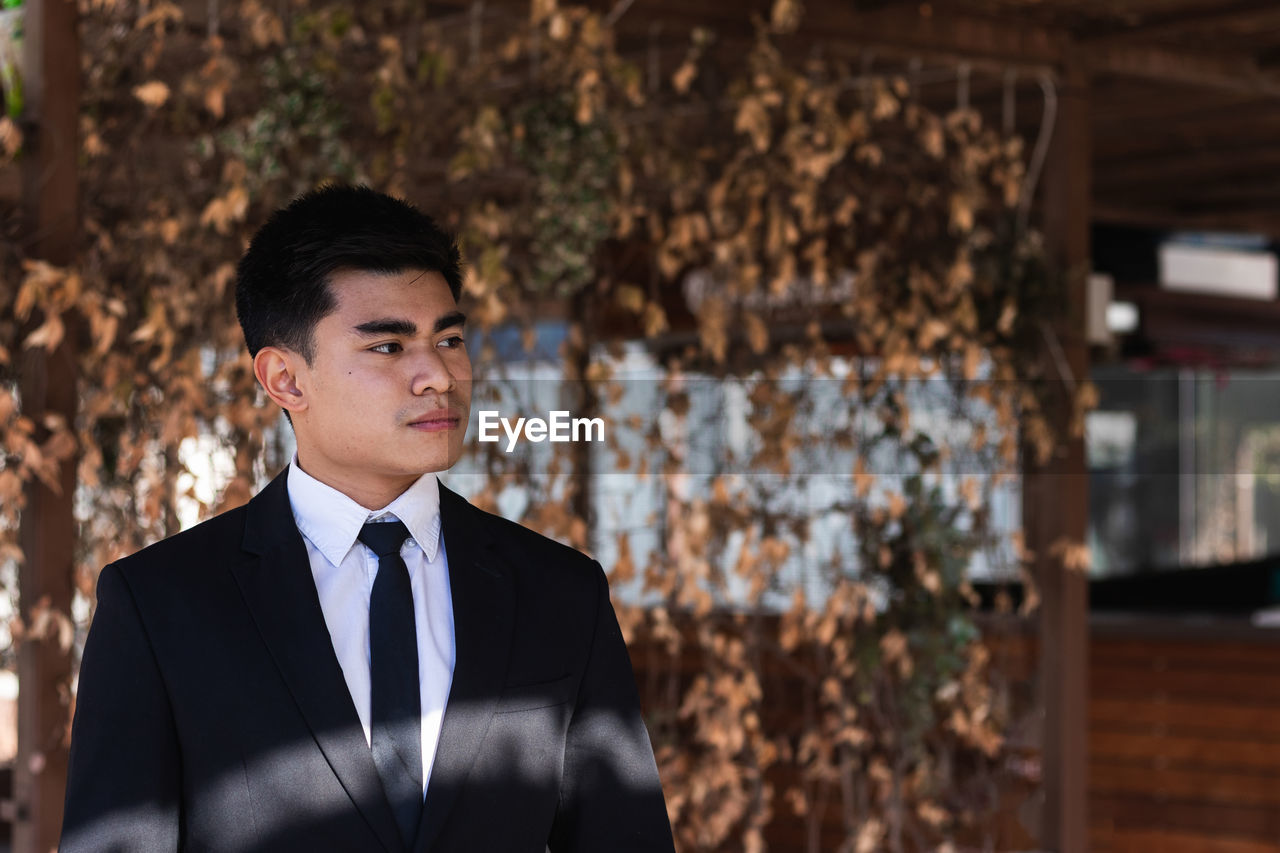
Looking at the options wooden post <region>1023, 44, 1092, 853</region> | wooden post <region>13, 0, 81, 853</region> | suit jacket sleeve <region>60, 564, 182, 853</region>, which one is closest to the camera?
suit jacket sleeve <region>60, 564, 182, 853</region>

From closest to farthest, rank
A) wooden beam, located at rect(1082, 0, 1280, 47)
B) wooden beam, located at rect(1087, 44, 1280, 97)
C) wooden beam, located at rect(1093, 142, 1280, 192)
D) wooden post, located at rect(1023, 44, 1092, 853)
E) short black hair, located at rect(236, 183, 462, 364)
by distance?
short black hair, located at rect(236, 183, 462, 364) < wooden beam, located at rect(1082, 0, 1280, 47) < wooden post, located at rect(1023, 44, 1092, 853) < wooden beam, located at rect(1087, 44, 1280, 97) < wooden beam, located at rect(1093, 142, 1280, 192)

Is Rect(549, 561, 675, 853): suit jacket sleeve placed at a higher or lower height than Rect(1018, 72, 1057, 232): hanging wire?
lower

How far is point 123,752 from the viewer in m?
1.23

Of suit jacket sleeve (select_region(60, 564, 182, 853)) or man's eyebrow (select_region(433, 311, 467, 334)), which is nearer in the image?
suit jacket sleeve (select_region(60, 564, 182, 853))

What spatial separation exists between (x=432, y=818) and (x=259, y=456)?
2.37 meters

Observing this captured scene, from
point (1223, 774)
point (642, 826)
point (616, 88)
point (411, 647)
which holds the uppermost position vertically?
point (616, 88)

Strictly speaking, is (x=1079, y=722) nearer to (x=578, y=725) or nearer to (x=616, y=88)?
(x=616, y=88)

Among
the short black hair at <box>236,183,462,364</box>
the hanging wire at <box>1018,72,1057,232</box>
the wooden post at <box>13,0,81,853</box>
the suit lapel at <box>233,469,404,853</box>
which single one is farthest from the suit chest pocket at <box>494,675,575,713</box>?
the hanging wire at <box>1018,72,1057,232</box>

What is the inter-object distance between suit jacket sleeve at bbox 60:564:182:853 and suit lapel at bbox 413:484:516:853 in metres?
0.21

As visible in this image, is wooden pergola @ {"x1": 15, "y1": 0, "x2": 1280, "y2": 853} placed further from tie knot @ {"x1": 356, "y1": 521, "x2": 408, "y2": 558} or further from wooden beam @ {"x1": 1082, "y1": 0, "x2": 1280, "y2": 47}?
tie knot @ {"x1": 356, "y1": 521, "x2": 408, "y2": 558}

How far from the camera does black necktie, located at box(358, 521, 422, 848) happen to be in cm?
127

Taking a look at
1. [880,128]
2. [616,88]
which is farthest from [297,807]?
[880,128]

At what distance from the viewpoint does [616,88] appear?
3.91 m

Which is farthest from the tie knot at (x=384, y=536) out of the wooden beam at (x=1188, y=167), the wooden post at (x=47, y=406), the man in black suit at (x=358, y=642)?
→ the wooden beam at (x=1188, y=167)
